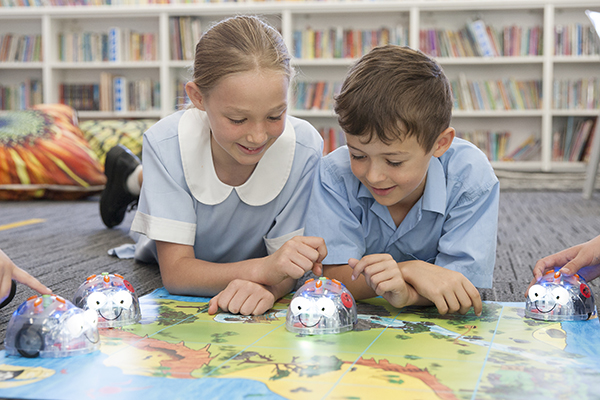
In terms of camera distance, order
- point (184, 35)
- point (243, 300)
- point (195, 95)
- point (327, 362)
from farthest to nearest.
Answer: point (184, 35) → point (195, 95) → point (243, 300) → point (327, 362)

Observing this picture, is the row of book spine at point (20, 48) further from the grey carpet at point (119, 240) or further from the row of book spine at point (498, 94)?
the row of book spine at point (498, 94)

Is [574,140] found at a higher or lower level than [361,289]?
higher

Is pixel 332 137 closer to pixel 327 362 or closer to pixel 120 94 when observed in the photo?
pixel 120 94

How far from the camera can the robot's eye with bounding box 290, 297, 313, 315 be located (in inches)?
35.5

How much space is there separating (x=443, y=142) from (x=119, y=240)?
124 cm

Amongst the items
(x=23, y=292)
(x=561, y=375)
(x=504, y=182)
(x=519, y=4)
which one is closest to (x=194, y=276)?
(x=23, y=292)

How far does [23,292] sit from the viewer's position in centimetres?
119

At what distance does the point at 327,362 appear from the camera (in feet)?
2.52

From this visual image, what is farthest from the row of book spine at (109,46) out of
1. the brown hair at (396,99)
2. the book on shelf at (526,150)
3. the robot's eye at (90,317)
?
the robot's eye at (90,317)

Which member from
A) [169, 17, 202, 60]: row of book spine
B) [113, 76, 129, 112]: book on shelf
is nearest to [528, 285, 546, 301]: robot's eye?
[169, 17, 202, 60]: row of book spine

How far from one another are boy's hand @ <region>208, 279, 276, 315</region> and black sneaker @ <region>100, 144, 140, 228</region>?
1050 millimetres

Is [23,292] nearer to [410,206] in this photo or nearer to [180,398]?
[180,398]

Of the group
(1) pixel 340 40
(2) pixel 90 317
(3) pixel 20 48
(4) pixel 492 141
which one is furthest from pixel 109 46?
(2) pixel 90 317

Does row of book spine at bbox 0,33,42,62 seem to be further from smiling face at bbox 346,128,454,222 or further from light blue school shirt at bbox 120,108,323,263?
smiling face at bbox 346,128,454,222
